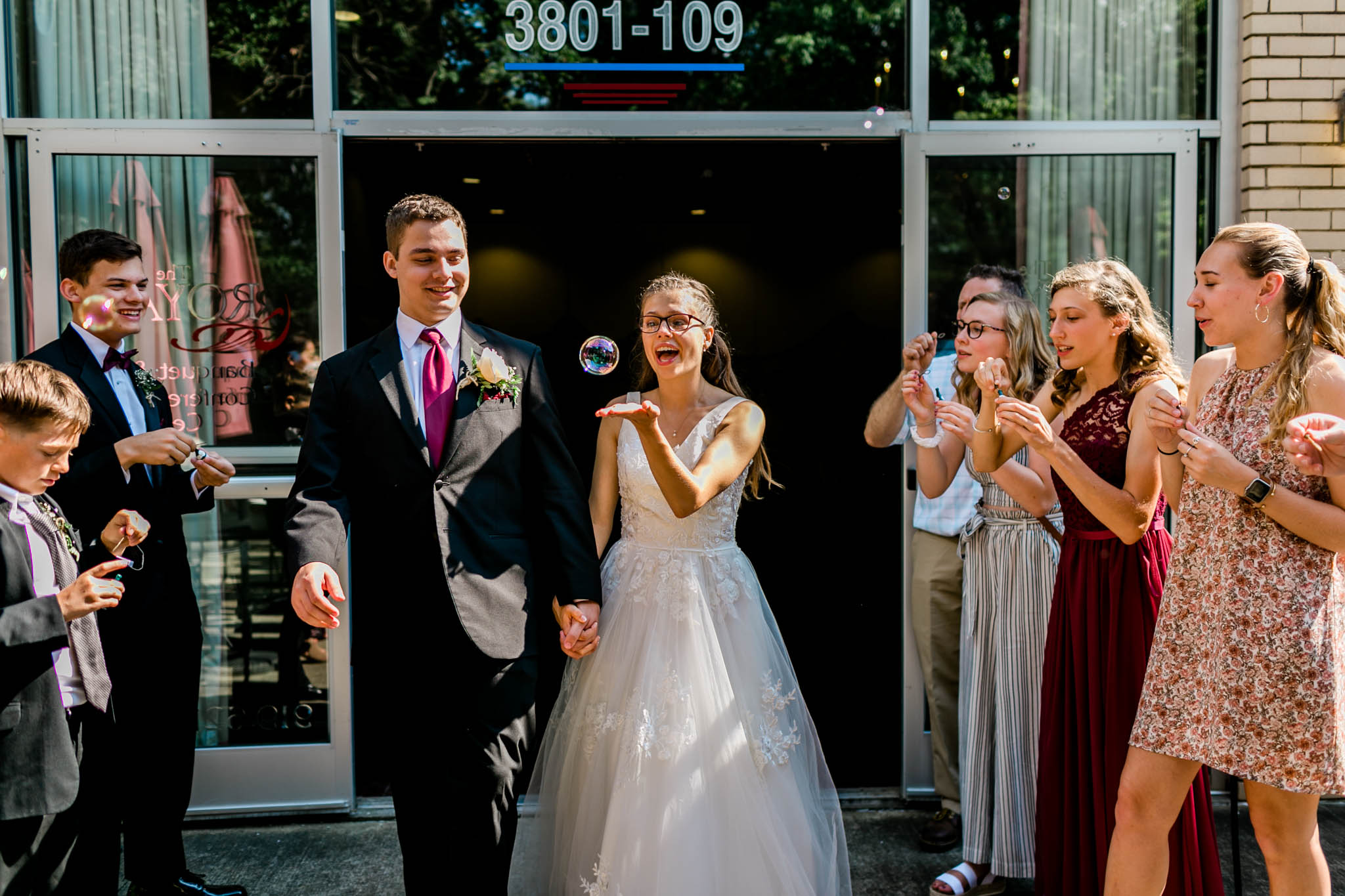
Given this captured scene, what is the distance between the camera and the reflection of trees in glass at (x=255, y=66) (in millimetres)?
4410

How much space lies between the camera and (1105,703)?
3.26 meters

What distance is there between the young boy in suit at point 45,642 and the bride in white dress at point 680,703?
1.37 m

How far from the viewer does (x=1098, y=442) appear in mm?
3264

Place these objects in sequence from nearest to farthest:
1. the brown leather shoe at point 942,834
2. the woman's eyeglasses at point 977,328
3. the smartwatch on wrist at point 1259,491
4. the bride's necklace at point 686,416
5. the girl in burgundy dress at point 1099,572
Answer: the smartwatch on wrist at point 1259,491, the girl in burgundy dress at point 1099,572, the bride's necklace at point 686,416, the woman's eyeglasses at point 977,328, the brown leather shoe at point 942,834

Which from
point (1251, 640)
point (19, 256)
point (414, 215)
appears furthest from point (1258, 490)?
point (19, 256)

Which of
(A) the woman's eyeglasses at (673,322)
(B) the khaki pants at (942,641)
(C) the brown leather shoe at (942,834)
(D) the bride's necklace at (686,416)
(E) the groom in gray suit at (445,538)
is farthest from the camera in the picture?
(B) the khaki pants at (942,641)

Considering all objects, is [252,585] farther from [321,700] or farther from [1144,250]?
[1144,250]

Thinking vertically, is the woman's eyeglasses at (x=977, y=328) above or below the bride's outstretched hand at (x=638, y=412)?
above

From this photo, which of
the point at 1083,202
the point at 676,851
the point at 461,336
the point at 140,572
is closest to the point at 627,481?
the point at 461,336

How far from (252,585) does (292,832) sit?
1.08 metres

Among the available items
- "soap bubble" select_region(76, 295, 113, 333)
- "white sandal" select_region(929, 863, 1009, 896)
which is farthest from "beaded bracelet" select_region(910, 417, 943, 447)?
"soap bubble" select_region(76, 295, 113, 333)

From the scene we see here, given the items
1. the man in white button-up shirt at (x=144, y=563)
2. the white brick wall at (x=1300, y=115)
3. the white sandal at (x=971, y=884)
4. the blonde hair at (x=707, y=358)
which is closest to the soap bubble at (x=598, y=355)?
the blonde hair at (x=707, y=358)

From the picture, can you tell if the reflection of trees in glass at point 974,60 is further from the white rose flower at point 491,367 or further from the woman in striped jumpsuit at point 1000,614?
the white rose flower at point 491,367

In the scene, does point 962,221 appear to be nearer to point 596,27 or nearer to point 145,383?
point 596,27
